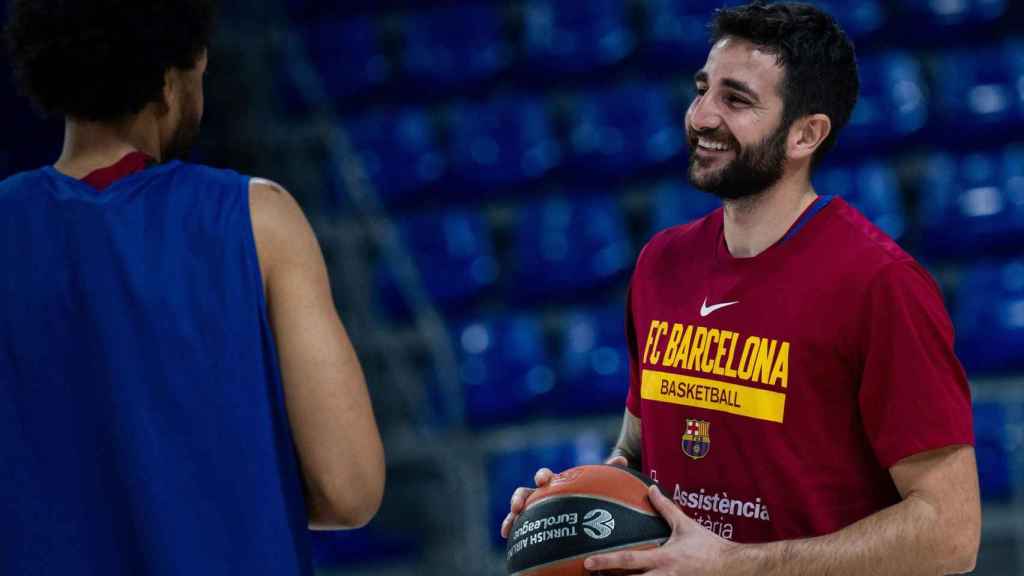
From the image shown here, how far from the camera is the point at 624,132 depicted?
6.81 m

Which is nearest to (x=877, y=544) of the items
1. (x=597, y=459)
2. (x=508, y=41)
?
(x=597, y=459)

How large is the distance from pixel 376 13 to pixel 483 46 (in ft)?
2.76

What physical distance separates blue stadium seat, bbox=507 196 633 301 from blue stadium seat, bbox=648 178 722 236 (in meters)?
0.19

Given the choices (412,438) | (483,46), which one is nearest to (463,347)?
(412,438)

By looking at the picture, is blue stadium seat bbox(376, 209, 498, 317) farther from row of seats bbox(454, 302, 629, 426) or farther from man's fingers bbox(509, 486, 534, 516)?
man's fingers bbox(509, 486, 534, 516)

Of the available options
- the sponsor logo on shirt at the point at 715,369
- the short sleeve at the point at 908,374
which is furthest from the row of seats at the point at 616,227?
the short sleeve at the point at 908,374

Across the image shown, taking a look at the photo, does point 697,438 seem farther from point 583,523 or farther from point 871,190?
point 871,190

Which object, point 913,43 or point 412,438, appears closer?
point 412,438

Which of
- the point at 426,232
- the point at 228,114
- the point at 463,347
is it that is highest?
the point at 228,114

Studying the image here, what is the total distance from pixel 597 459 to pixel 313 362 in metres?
4.07

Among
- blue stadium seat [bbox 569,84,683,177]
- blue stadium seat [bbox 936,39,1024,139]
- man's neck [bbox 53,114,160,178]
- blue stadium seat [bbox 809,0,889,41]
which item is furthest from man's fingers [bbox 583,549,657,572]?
blue stadium seat [bbox 809,0,889,41]

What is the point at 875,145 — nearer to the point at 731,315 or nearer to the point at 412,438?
the point at 412,438

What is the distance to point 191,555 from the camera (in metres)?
1.66

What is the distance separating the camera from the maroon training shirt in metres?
2.05
